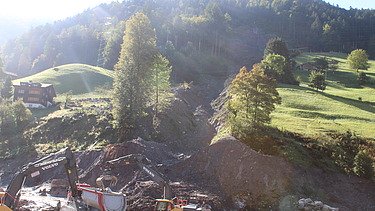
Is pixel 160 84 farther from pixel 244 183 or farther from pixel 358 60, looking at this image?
pixel 358 60

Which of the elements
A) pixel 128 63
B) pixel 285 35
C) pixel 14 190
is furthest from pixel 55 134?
pixel 285 35

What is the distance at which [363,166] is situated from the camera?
3491cm

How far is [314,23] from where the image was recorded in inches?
7210

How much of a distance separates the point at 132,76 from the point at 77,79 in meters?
55.0

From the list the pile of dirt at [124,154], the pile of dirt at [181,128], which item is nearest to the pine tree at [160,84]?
the pile of dirt at [181,128]

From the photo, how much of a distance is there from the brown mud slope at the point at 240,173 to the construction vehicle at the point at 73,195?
496 inches

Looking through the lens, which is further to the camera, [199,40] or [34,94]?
[199,40]

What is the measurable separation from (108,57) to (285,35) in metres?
90.9

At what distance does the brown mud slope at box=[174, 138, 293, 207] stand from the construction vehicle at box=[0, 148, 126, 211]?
41.4ft

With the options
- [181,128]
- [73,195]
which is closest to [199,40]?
[181,128]

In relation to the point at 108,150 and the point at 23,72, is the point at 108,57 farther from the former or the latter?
the point at 108,150

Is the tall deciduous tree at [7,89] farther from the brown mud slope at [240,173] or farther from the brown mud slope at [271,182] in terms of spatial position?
the brown mud slope at [271,182]

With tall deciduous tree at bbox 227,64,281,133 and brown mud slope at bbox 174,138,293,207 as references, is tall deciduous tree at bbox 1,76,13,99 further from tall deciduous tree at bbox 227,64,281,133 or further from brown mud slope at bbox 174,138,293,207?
brown mud slope at bbox 174,138,293,207

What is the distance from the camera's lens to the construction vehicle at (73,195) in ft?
74.2
